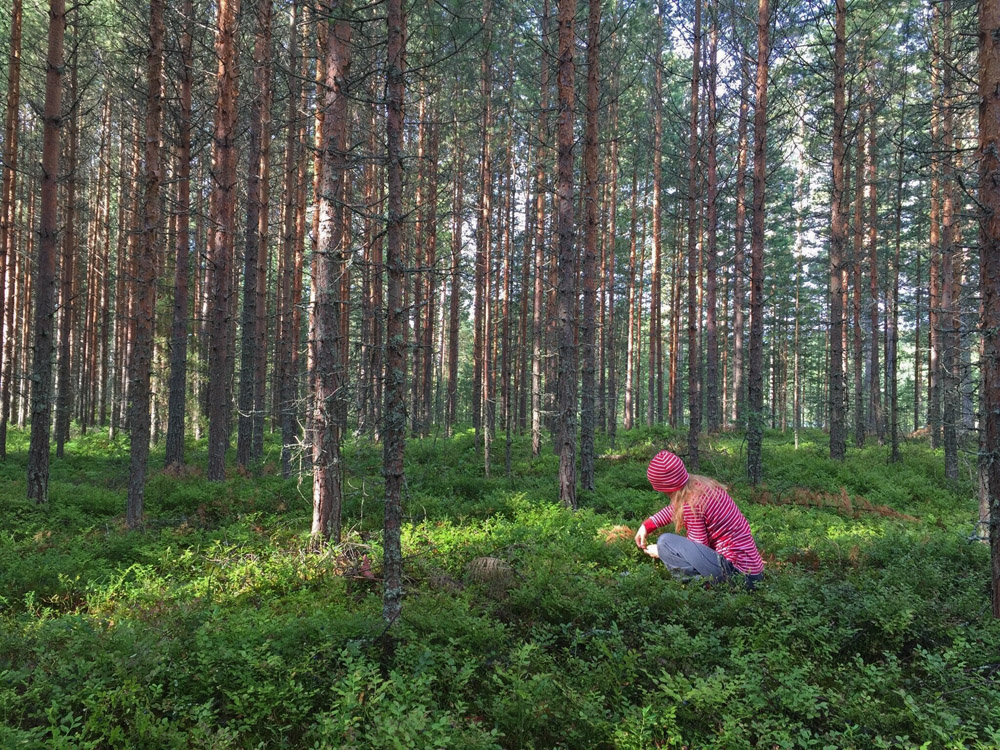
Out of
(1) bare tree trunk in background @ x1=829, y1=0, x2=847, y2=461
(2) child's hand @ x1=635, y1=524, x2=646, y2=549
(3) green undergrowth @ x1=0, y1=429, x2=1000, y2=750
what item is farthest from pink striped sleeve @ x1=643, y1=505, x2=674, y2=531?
(1) bare tree trunk in background @ x1=829, y1=0, x2=847, y2=461

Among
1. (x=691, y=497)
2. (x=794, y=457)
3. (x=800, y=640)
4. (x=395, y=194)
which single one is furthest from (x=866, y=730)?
(x=794, y=457)

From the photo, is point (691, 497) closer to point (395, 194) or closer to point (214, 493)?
point (395, 194)

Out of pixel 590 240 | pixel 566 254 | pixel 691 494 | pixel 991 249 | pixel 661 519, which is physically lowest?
pixel 661 519

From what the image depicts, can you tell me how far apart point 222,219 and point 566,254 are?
7.60 m

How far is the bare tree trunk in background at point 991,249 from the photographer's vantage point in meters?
4.92

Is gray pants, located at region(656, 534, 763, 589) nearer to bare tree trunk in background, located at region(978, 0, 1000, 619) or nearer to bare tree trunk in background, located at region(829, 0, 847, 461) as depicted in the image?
bare tree trunk in background, located at region(978, 0, 1000, 619)

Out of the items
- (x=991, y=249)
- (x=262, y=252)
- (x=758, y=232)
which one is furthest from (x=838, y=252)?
(x=262, y=252)

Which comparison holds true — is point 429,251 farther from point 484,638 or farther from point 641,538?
point 484,638

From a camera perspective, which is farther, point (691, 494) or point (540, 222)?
point (540, 222)

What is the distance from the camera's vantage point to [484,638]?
4.42 m

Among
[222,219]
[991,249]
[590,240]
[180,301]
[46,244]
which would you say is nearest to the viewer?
[991,249]

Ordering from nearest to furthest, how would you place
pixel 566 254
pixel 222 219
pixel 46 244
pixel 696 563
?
pixel 696 563
pixel 46 244
pixel 566 254
pixel 222 219

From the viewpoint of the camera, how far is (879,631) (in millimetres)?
4633

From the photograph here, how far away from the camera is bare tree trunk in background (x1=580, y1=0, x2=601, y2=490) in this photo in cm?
1031
